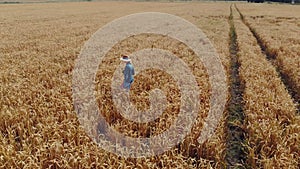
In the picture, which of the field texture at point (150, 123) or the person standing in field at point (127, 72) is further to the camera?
the person standing in field at point (127, 72)

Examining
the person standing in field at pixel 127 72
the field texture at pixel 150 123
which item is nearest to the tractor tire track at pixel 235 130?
the field texture at pixel 150 123

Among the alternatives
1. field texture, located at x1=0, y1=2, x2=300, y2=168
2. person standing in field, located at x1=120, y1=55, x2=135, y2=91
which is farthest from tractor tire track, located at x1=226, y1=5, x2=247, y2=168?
person standing in field, located at x1=120, y1=55, x2=135, y2=91

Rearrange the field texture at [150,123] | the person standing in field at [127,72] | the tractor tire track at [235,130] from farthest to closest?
the person standing in field at [127,72] < the tractor tire track at [235,130] < the field texture at [150,123]

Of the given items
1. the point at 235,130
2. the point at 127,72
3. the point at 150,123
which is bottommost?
the point at 235,130

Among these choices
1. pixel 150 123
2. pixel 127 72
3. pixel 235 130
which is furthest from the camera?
pixel 127 72

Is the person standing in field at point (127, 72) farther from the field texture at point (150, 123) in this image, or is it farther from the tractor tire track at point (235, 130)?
the tractor tire track at point (235, 130)

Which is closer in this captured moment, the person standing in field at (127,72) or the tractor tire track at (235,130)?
the tractor tire track at (235,130)

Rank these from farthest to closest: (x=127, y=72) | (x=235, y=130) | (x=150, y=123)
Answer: (x=127, y=72)
(x=235, y=130)
(x=150, y=123)

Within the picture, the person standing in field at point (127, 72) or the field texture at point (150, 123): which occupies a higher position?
the person standing in field at point (127, 72)

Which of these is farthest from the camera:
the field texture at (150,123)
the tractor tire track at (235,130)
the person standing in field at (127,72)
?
the person standing in field at (127,72)

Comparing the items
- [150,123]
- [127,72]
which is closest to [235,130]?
[150,123]

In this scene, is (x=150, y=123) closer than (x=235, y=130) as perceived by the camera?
Yes

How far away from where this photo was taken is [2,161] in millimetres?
4160

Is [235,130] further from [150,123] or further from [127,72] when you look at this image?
[127,72]
